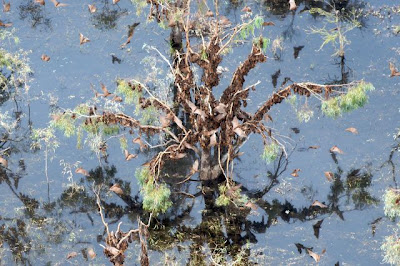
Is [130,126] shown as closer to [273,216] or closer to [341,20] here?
[273,216]

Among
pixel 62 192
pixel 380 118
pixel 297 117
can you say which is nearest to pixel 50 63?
pixel 62 192

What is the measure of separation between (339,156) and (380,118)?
62cm

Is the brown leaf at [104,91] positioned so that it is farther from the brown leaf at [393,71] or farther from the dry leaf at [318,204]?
the brown leaf at [393,71]

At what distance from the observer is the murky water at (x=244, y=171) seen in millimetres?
8469

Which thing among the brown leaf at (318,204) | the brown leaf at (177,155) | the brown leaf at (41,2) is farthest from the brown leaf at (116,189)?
the brown leaf at (41,2)

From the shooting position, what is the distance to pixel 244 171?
356 inches

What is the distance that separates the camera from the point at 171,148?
883 centimetres

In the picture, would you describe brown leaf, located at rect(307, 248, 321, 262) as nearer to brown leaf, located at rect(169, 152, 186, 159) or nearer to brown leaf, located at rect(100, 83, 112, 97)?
brown leaf, located at rect(169, 152, 186, 159)

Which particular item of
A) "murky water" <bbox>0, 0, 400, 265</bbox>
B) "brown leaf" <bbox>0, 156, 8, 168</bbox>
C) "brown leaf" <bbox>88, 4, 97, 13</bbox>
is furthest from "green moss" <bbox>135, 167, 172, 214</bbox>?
"brown leaf" <bbox>88, 4, 97, 13</bbox>

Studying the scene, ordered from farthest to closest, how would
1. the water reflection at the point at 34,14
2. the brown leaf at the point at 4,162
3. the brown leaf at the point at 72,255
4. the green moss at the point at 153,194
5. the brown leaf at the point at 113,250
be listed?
the water reflection at the point at 34,14 < the brown leaf at the point at 4,162 < the green moss at the point at 153,194 < the brown leaf at the point at 72,255 < the brown leaf at the point at 113,250

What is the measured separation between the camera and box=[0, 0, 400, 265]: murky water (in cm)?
847

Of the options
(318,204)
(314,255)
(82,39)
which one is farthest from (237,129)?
(82,39)

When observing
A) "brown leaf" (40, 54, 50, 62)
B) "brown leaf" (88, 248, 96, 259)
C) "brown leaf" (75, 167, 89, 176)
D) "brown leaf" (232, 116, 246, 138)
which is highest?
"brown leaf" (232, 116, 246, 138)

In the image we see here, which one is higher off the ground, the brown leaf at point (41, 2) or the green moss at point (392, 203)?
the brown leaf at point (41, 2)
